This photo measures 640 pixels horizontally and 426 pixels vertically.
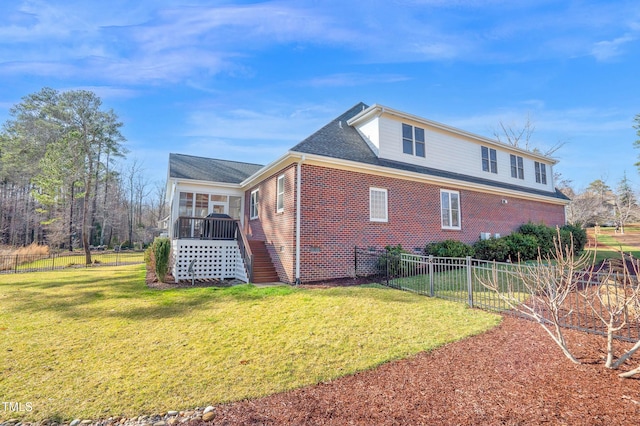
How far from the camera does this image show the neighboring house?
32.5ft

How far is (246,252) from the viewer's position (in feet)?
35.3

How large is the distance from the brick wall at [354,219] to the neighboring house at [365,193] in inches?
1.4

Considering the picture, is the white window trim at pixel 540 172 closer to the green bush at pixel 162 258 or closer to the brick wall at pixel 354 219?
the brick wall at pixel 354 219

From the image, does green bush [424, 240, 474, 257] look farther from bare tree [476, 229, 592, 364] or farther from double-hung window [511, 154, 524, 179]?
double-hung window [511, 154, 524, 179]

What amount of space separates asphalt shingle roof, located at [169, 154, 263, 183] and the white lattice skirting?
177 inches

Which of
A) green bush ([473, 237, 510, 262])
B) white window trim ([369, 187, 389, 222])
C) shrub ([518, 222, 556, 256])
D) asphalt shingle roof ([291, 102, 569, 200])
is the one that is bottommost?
green bush ([473, 237, 510, 262])

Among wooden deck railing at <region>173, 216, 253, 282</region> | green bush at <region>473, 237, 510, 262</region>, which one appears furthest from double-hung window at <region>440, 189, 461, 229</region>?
wooden deck railing at <region>173, 216, 253, 282</region>

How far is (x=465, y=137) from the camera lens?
14.9 meters

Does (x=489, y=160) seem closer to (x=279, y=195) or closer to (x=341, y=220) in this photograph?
(x=341, y=220)

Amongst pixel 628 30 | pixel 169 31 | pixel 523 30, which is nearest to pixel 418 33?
pixel 523 30

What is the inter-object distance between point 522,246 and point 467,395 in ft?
43.2

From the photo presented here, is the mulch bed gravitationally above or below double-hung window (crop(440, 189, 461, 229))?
below

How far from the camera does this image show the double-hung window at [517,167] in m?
17.2

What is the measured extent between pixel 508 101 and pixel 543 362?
16763 millimetres
